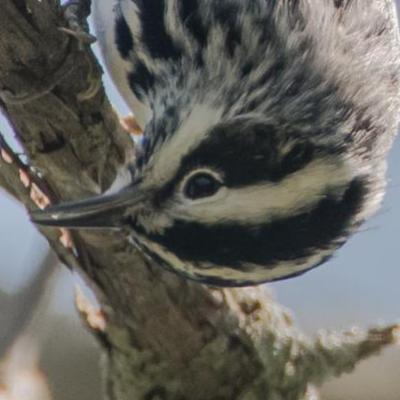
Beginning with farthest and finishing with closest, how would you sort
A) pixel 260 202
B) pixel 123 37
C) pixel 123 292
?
pixel 123 37
pixel 123 292
pixel 260 202

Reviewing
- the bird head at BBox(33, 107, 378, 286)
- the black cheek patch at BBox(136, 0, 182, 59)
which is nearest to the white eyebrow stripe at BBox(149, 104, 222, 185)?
the bird head at BBox(33, 107, 378, 286)

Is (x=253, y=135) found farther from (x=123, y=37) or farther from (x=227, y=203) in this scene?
(x=123, y=37)

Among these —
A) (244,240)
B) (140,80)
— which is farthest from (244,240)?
(140,80)

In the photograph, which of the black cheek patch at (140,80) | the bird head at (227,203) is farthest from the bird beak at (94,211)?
the black cheek patch at (140,80)

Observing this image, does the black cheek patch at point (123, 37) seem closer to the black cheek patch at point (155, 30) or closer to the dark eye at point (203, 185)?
the black cheek patch at point (155, 30)

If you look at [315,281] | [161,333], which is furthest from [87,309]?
[315,281]
